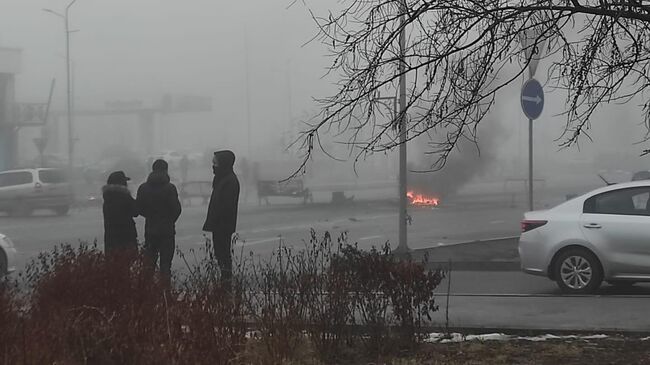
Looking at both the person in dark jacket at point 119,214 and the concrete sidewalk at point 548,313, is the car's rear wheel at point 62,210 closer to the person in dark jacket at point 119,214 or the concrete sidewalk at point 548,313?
the person in dark jacket at point 119,214

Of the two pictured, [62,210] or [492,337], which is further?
[62,210]

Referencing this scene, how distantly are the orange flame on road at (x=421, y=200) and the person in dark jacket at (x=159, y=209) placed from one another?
15369 millimetres

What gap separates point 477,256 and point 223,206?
512 centimetres

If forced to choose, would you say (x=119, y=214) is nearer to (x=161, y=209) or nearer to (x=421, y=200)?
(x=161, y=209)

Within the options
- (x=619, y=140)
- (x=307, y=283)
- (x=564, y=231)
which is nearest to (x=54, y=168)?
(x=619, y=140)

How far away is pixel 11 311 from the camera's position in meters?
4.49

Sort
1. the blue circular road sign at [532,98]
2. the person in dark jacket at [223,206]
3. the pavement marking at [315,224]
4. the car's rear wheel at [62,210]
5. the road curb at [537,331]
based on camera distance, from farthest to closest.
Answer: the car's rear wheel at [62,210] < the pavement marking at [315,224] < the blue circular road sign at [532,98] < the person in dark jacket at [223,206] < the road curb at [537,331]

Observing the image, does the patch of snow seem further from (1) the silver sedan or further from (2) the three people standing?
(2) the three people standing

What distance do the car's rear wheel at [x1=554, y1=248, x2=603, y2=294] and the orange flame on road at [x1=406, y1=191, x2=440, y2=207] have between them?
14.7m

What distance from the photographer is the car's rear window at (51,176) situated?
66.4 ft

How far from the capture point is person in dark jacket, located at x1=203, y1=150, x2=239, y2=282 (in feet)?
29.4

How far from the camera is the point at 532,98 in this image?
41.1ft

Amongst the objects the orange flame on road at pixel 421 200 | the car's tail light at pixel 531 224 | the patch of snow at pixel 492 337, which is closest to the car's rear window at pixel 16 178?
the orange flame on road at pixel 421 200

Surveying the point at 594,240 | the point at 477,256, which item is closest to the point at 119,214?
the point at 594,240
